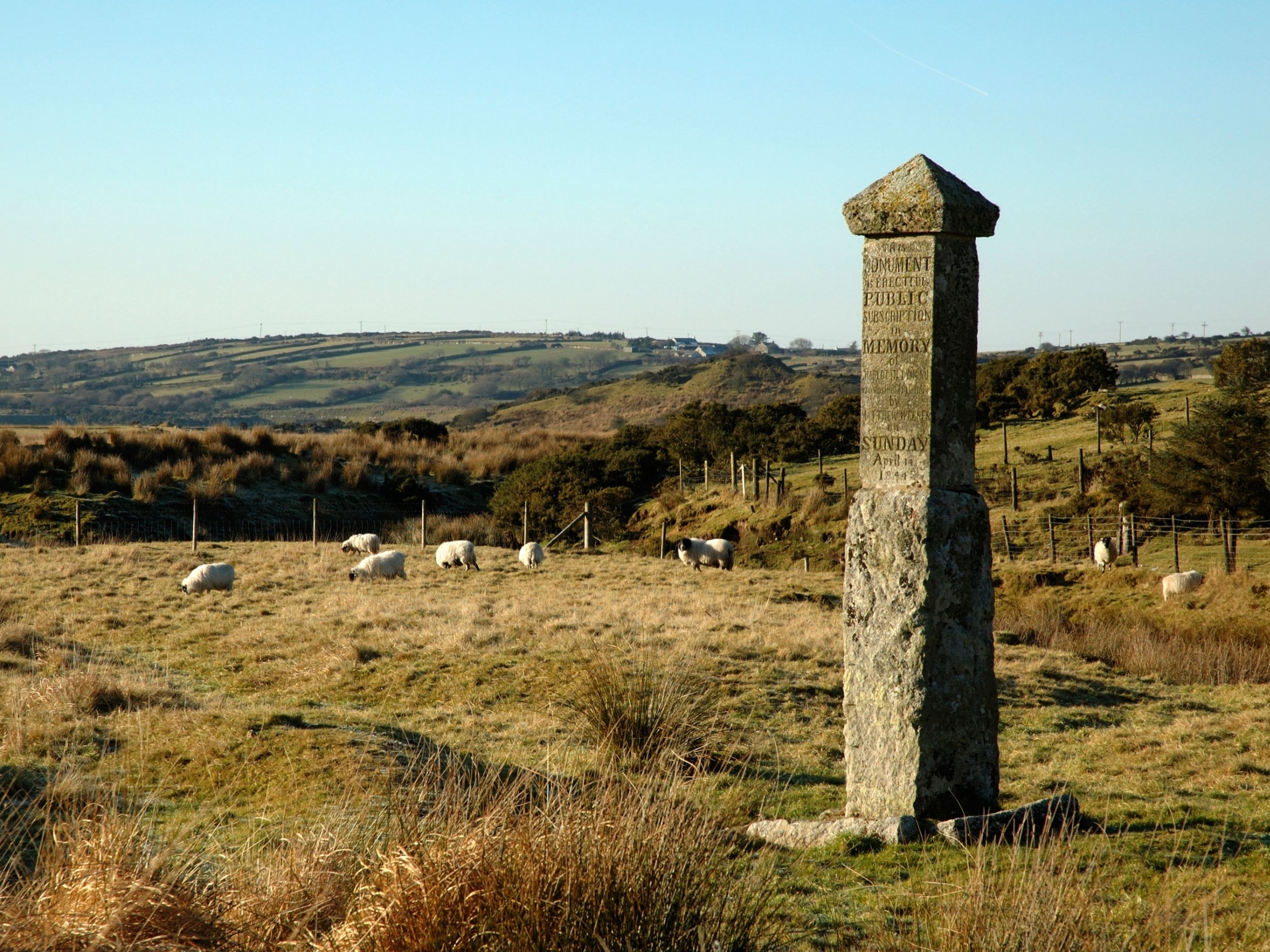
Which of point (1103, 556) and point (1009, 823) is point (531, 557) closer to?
point (1103, 556)

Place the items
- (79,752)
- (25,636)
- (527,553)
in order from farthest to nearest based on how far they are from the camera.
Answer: (527,553) < (25,636) < (79,752)

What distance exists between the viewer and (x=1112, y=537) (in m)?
25.6

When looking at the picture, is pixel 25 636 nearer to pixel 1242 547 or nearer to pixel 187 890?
pixel 187 890

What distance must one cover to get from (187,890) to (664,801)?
183cm

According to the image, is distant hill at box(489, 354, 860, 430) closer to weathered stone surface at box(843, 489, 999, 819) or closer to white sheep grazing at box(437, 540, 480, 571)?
white sheep grazing at box(437, 540, 480, 571)

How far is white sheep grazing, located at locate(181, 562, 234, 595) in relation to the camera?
67.5ft

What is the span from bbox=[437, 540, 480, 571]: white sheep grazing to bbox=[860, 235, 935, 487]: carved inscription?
18.3 metres

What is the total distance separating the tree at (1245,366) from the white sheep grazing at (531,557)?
20521 mm

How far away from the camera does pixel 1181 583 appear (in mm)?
20531

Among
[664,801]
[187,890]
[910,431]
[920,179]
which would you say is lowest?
[187,890]

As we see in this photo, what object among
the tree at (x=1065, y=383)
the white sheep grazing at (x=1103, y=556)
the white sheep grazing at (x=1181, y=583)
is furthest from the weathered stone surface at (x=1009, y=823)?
the tree at (x=1065, y=383)

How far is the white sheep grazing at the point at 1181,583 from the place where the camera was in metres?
20.5

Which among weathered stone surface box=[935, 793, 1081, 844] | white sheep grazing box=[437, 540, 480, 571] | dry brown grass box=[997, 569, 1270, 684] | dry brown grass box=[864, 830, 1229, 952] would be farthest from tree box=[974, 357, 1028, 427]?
dry brown grass box=[864, 830, 1229, 952]

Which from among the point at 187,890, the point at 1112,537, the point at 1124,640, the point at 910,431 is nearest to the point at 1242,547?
the point at 1112,537
